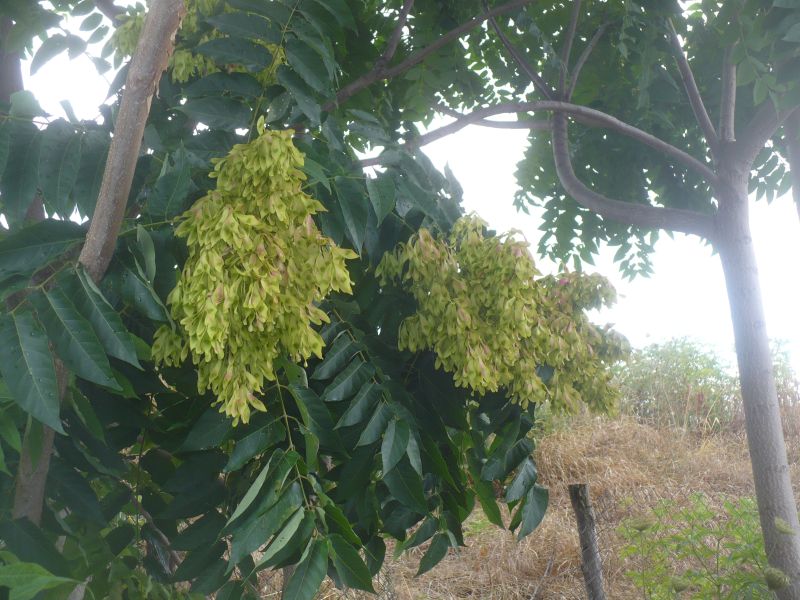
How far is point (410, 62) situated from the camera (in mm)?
3023

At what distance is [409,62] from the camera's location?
3020 mm

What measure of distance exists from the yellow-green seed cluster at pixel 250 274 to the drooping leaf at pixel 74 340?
0.14 meters

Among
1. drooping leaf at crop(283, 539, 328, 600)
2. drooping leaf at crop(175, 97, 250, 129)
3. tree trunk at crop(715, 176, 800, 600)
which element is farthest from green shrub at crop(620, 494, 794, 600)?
drooping leaf at crop(175, 97, 250, 129)

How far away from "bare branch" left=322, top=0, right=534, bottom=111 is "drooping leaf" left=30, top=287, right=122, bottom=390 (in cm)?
149

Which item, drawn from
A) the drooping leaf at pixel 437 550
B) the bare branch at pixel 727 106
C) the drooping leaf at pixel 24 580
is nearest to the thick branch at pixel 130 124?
the drooping leaf at pixel 24 580

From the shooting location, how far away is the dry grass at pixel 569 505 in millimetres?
4676

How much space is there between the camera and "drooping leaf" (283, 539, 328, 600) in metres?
1.49

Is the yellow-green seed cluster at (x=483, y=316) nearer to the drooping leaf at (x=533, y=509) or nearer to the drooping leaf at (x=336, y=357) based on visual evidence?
the drooping leaf at (x=336, y=357)

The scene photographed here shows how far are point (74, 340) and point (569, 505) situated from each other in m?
5.20

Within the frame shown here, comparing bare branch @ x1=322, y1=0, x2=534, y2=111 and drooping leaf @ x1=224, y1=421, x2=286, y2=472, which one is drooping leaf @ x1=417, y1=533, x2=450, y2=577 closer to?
drooping leaf @ x1=224, y1=421, x2=286, y2=472

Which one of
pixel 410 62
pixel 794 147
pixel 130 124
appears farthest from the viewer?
pixel 794 147

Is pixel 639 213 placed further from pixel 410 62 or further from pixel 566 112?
pixel 410 62

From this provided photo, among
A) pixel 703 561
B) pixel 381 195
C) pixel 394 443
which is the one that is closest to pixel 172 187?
pixel 381 195

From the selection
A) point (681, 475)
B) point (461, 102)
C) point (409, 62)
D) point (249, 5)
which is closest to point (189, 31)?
point (249, 5)
